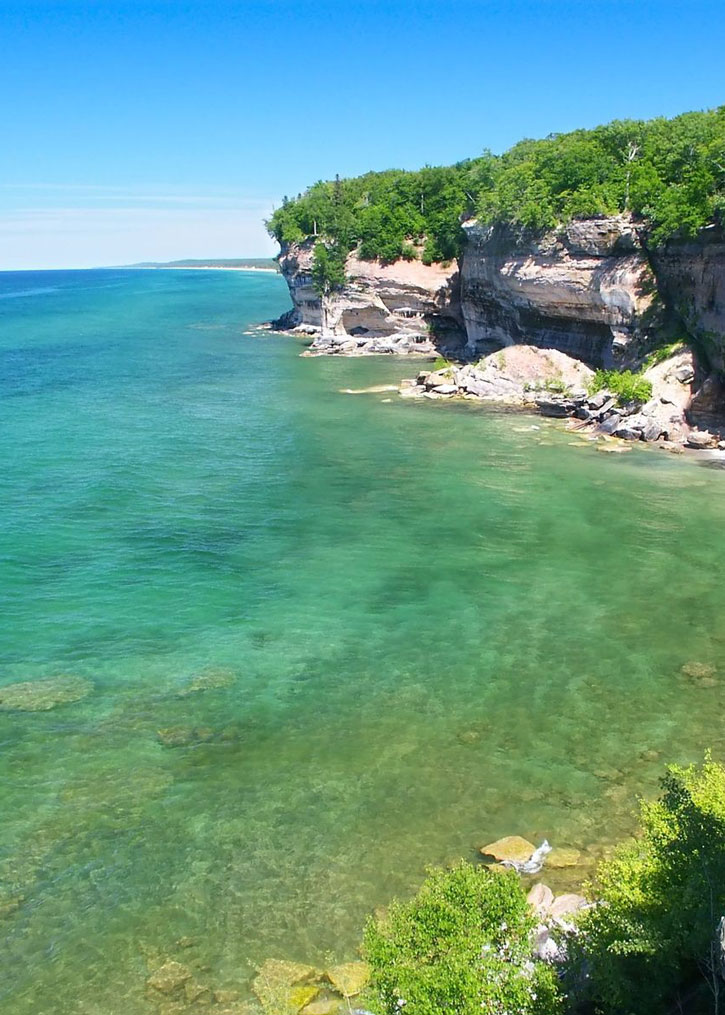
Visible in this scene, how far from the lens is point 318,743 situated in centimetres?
2039

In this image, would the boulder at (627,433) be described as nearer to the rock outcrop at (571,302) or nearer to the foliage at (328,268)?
the rock outcrop at (571,302)

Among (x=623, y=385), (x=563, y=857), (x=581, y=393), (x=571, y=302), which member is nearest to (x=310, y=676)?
(x=563, y=857)

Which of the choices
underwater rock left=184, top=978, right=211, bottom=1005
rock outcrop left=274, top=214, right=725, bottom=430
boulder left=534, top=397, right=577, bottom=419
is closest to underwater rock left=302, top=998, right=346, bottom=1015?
underwater rock left=184, top=978, right=211, bottom=1005

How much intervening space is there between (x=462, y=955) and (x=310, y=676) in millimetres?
13342

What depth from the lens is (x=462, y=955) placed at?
10.4 m

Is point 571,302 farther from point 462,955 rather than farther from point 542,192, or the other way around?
point 462,955

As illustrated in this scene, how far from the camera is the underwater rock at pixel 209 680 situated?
22641 millimetres

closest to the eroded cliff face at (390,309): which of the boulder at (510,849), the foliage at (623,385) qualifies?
the foliage at (623,385)

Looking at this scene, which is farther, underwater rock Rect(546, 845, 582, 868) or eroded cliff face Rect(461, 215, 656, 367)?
eroded cliff face Rect(461, 215, 656, 367)

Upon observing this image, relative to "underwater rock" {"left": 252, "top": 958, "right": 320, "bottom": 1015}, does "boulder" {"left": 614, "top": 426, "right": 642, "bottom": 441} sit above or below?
above

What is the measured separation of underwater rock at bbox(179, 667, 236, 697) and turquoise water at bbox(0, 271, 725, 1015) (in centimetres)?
14

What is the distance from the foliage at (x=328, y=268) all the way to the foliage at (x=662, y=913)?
76.0 metres

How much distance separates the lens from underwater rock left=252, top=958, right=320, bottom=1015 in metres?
13.3

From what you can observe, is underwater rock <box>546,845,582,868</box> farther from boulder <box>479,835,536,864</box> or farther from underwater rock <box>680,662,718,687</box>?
underwater rock <box>680,662,718,687</box>
